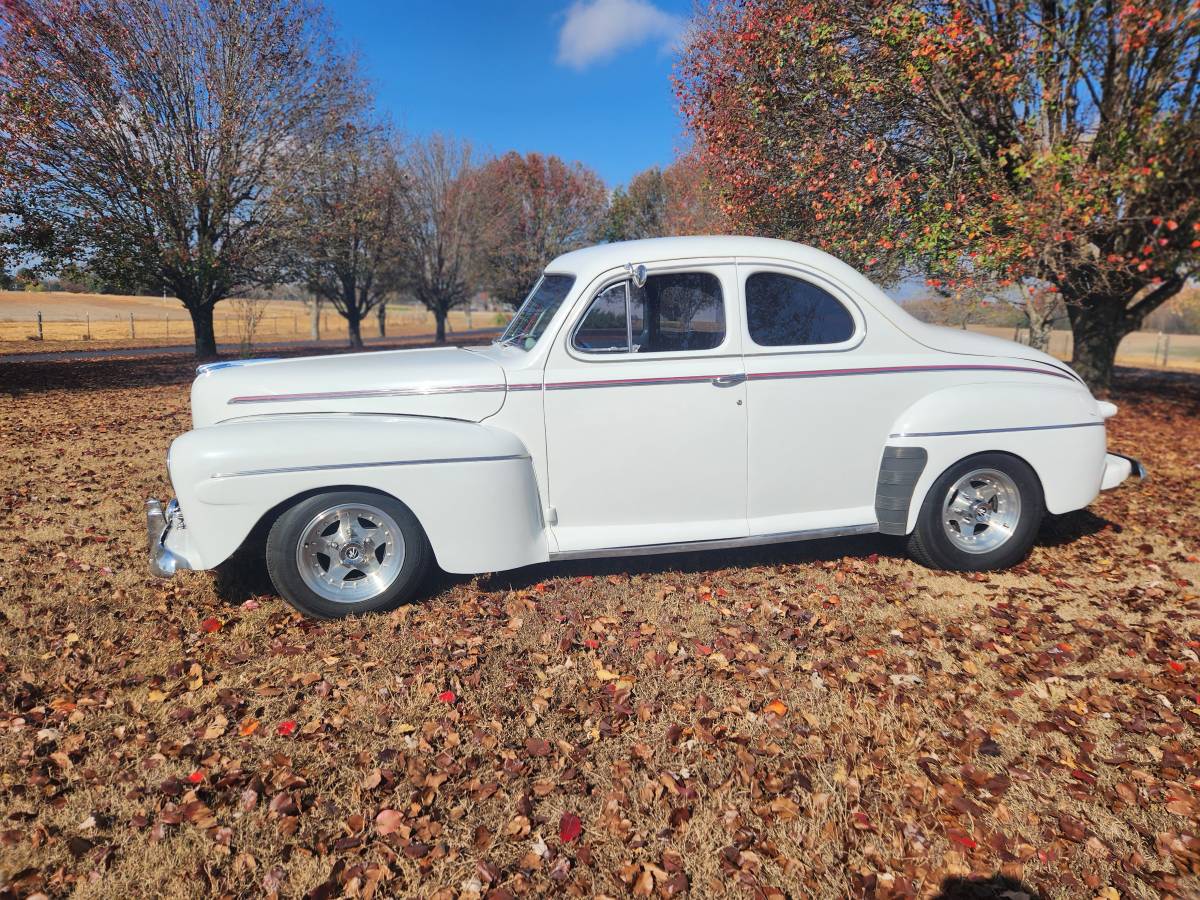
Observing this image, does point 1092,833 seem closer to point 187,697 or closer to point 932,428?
point 932,428

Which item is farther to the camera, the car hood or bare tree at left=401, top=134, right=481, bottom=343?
bare tree at left=401, top=134, right=481, bottom=343

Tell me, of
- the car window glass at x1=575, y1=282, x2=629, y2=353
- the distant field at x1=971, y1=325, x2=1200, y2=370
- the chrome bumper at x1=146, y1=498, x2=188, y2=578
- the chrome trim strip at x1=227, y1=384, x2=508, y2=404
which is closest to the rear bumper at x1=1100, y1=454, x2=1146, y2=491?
the car window glass at x1=575, y1=282, x2=629, y2=353

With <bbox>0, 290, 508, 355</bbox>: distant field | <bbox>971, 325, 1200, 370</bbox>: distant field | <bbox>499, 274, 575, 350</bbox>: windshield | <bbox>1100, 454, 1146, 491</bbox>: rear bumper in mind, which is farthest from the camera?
<bbox>971, 325, 1200, 370</bbox>: distant field

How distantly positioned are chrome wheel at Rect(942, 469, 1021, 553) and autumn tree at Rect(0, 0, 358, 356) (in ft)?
59.5

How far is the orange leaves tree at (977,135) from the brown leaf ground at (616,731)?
6028 millimetres

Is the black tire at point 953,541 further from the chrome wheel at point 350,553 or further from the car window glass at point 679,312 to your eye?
the chrome wheel at point 350,553

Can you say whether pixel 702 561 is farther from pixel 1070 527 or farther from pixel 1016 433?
pixel 1070 527

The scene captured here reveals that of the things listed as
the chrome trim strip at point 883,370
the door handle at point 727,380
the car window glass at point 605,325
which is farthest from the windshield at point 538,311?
the chrome trim strip at point 883,370

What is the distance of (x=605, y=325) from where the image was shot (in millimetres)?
4363

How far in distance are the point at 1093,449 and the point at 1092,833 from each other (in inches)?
126

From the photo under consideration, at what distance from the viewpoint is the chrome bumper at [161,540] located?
13.0ft

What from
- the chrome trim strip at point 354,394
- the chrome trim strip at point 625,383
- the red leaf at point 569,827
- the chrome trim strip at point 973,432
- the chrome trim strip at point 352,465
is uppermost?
the chrome trim strip at point 625,383

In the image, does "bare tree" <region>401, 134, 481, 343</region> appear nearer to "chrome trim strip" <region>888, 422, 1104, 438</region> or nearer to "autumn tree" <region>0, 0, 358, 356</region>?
"autumn tree" <region>0, 0, 358, 356</region>

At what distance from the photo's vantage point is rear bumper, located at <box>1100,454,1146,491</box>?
17.0 ft
